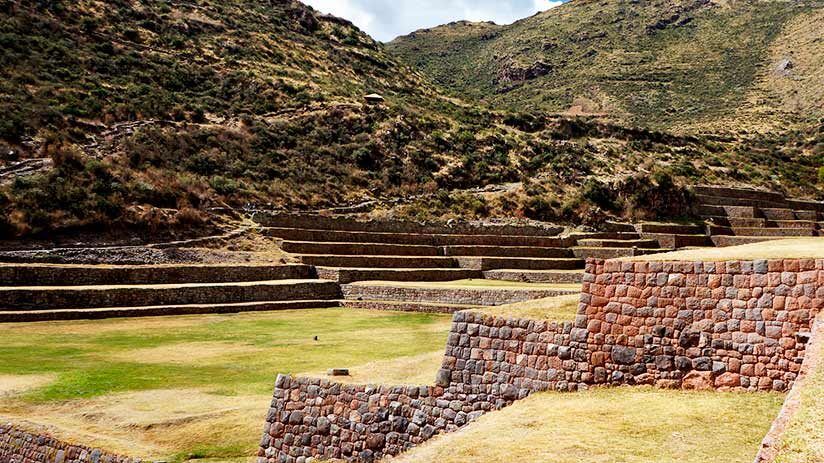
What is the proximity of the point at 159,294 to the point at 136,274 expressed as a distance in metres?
2.36

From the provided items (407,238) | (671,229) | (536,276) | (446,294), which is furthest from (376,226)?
(671,229)

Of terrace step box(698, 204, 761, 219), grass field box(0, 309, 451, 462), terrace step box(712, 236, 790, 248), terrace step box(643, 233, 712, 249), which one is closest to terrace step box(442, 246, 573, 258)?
terrace step box(643, 233, 712, 249)

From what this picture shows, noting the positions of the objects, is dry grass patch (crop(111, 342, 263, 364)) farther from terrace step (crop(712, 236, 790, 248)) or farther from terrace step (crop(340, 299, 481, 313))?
terrace step (crop(712, 236, 790, 248))

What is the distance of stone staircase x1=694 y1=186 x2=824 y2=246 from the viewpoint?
43.6 m

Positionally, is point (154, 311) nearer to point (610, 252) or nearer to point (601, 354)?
point (601, 354)

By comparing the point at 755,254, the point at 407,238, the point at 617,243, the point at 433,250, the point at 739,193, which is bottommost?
the point at 433,250

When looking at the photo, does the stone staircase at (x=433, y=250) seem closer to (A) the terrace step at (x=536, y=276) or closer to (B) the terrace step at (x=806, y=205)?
(A) the terrace step at (x=536, y=276)

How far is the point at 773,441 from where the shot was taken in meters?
4.66

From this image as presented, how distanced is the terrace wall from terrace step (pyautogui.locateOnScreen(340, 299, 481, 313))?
17043mm

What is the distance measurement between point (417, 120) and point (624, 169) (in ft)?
59.7

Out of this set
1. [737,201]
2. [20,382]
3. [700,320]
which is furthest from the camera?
[737,201]

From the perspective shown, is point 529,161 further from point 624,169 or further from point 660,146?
point 660,146

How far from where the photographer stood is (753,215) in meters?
47.9

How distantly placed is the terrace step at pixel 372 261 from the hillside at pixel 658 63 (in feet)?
162
